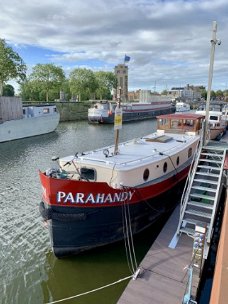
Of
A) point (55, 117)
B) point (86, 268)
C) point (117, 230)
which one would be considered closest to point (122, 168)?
point (117, 230)

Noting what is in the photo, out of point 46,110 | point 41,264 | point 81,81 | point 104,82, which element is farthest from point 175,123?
point 104,82

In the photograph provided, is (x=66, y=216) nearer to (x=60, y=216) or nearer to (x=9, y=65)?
(x=60, y=216)

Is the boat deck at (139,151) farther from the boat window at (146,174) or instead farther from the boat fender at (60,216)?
the boat fender at (60,216)

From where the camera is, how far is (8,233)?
11.6 m

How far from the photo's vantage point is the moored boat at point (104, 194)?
8.84 m

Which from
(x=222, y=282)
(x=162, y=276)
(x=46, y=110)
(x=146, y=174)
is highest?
(x=46, y=110)

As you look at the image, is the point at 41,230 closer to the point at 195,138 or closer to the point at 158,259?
the point at 158,259

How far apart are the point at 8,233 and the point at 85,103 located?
57.0 metres

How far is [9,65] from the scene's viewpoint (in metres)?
42.3

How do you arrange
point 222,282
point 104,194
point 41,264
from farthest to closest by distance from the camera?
1. point 41,264
2. point 104,194
3. point 222,282

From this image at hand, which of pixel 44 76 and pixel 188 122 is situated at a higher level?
pixel 44 76

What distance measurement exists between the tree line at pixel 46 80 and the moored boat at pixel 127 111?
15.5 ft

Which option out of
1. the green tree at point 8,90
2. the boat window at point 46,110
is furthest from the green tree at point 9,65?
the green tree at point 8,90

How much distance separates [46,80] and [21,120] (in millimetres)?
30085
